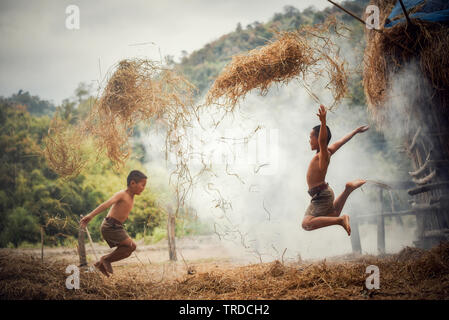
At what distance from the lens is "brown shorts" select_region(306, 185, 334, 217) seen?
434 centimetres

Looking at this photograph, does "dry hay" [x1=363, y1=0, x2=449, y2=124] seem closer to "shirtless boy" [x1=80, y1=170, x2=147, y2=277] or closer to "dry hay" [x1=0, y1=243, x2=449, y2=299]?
"dry hay" [x1=0, y1=243, x2=449, y2=299]

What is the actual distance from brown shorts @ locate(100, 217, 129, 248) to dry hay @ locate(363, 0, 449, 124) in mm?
4576

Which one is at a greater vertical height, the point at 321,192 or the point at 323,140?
the point at 323,140

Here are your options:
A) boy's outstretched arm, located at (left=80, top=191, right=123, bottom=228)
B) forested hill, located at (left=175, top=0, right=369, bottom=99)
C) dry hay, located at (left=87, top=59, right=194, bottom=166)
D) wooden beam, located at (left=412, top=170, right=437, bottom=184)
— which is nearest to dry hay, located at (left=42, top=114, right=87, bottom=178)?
dry hay, located at (left=87, top=59, right=194, bottom=166)

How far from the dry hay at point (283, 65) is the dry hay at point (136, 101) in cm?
52

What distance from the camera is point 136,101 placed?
491 cm

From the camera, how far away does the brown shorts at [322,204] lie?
171 inches

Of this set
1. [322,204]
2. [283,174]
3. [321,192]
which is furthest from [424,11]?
[283,174]

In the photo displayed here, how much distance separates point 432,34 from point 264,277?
167 inches

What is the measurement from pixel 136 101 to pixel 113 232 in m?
1.95

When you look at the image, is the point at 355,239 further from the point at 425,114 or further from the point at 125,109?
the point at 125,109

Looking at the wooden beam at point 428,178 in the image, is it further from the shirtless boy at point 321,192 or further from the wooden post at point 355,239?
the shirtless boy at point 321,192
